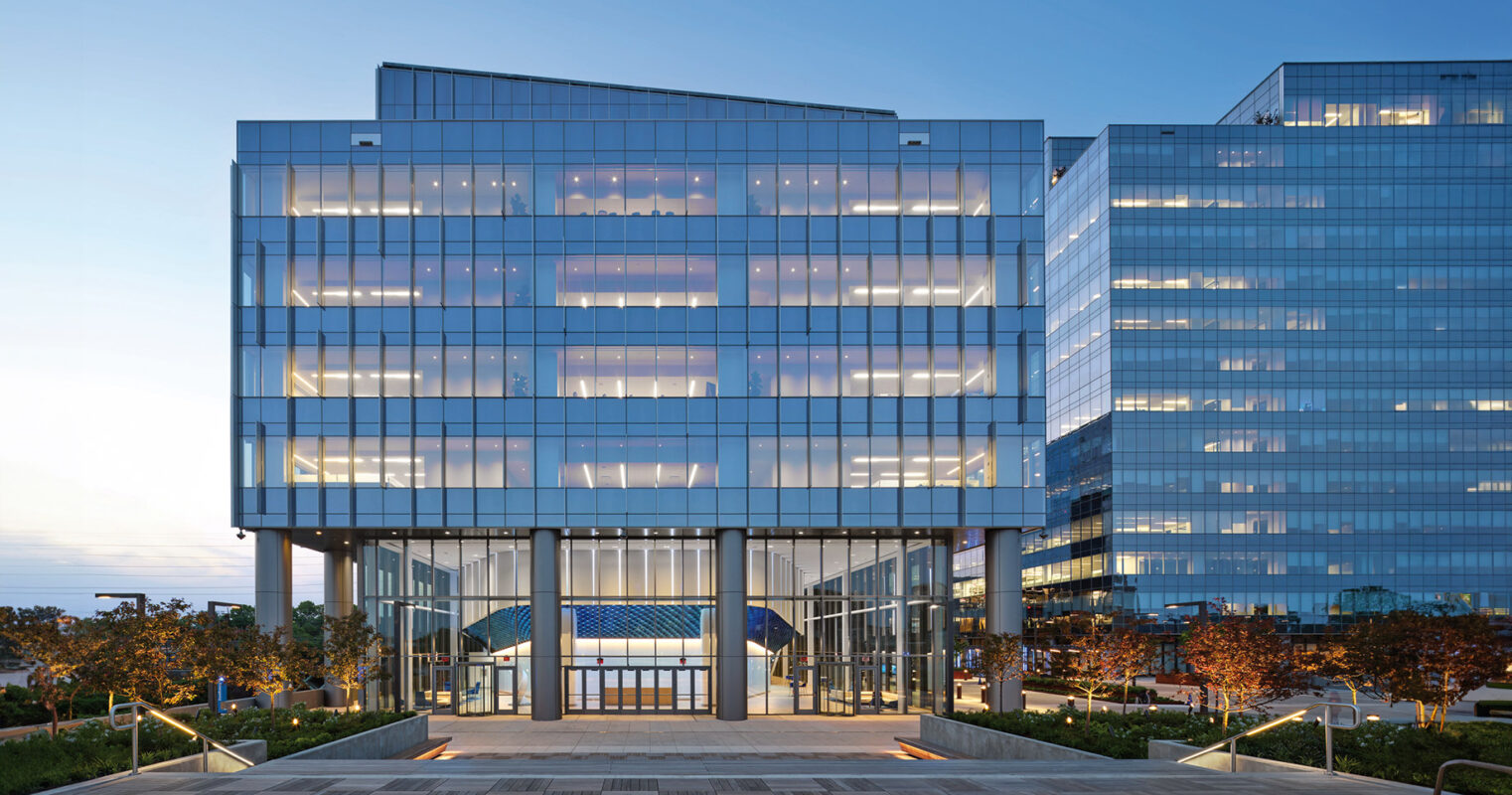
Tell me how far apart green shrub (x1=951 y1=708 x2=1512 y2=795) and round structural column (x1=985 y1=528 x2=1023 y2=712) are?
1317cm

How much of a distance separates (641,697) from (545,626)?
15.9 feet

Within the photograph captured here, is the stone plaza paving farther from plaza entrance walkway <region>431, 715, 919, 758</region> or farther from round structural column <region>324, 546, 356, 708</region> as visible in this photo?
round structural column <region>324, 546, 356, 708</region>

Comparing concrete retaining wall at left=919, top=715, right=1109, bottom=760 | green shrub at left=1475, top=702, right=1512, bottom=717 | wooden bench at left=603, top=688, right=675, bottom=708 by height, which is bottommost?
green shrub at left=1475, top=702, right=1512, bottom=717

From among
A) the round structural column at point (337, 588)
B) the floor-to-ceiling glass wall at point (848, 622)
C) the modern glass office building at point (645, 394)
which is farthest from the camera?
the round structural column at point (337, 588)

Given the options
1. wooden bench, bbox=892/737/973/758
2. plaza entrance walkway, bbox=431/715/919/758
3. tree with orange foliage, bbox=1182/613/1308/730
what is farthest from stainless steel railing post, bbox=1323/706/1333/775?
plaza entrance walkway, bbox=431/715/919/758

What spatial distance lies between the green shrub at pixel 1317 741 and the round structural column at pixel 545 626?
63.4 feet

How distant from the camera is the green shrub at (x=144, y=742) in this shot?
54.2 ft

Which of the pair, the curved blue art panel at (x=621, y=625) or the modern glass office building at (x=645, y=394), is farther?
the curved blue art panel at (x=621, y=625)

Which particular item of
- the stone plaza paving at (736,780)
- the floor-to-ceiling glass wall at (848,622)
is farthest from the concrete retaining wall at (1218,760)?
the floor-to-ceiling glass wall at (848,622)

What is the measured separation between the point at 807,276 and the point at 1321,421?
81.0m

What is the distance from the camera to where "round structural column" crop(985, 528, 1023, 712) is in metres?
42.2

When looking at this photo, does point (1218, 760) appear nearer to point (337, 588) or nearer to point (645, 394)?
point (645, 394)

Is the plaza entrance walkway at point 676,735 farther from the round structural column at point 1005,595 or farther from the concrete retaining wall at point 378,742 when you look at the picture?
the round structural column at point 1005,595

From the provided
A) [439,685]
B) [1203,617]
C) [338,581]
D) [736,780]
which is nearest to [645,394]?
[439,685]
